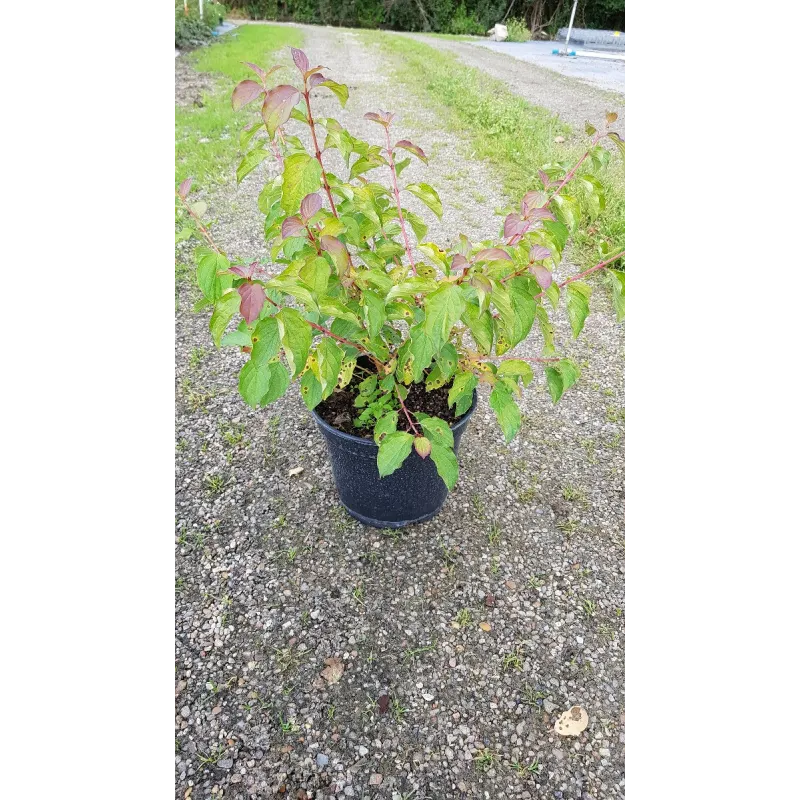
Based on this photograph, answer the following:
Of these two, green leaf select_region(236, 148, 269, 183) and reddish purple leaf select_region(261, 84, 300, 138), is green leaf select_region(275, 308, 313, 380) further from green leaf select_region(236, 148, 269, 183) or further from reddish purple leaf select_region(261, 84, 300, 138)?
green leaf select_region(236, 148, 269, 183)

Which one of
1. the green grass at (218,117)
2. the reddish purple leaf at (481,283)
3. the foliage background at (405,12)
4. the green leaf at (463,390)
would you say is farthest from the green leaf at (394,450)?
the green grass at (218,117)

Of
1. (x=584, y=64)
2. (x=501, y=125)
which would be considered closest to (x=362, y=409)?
(x=501, y=125)

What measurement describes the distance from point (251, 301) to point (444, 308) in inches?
14.8

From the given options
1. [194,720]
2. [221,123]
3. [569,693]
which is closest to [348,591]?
[194,720]

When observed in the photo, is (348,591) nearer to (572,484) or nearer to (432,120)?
(572,484)

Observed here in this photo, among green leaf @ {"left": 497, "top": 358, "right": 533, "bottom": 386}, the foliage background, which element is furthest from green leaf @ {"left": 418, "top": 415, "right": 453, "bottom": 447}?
the foliage background

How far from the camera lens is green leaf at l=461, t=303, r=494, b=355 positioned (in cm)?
113

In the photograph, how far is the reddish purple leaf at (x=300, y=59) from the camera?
3.05ft

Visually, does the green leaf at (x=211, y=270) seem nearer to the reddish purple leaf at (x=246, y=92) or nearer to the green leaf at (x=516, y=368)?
the reddish purple leaf at (x=246, y=92)

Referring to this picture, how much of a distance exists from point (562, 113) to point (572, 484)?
6.11 m

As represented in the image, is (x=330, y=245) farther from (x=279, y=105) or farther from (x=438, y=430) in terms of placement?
(x=438, y=430)

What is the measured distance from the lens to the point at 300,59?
0.96 metres

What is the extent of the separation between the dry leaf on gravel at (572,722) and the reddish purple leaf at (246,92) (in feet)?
6.01

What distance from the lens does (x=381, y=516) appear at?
1903mm
